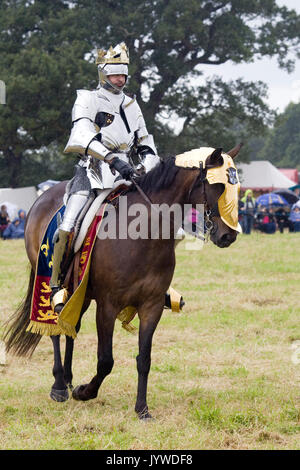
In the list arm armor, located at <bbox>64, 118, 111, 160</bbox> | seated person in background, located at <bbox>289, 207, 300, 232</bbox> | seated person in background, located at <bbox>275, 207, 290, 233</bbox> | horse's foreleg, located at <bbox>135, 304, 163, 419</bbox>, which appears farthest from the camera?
seated person in background, located at <bbox>275, 207, 290, 233</bbox>

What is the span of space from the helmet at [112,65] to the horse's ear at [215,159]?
3.61 feet

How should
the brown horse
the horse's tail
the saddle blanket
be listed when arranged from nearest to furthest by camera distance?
the brown horse < the saddle blanket < the horse's tail

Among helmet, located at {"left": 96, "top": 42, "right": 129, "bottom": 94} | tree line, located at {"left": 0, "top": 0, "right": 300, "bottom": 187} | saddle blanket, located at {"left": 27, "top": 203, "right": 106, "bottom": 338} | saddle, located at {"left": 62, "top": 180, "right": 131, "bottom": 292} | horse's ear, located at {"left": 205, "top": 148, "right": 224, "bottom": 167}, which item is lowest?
saddle blanket, located at {"left": 27, "top": 203, "right": 106, "bottom": 338}

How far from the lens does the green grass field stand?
4.57 m

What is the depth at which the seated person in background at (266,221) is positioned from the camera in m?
23.3

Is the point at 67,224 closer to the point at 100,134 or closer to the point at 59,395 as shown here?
the point at 100,134

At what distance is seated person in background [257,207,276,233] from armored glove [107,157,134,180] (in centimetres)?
1858

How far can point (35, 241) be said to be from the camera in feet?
21.0

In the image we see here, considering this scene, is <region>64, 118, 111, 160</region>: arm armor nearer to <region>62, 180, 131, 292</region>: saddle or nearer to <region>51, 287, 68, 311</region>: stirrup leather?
<region>62, 180, 131, 292</region>: saddle

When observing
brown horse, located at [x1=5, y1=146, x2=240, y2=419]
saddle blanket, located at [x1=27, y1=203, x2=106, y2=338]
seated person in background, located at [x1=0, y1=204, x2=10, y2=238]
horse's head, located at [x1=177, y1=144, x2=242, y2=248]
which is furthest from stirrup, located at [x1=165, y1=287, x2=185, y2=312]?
seated person in background, located at [x1=0, y1=204, x2=10, y2=238]

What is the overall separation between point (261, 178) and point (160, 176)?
33.2 metres
